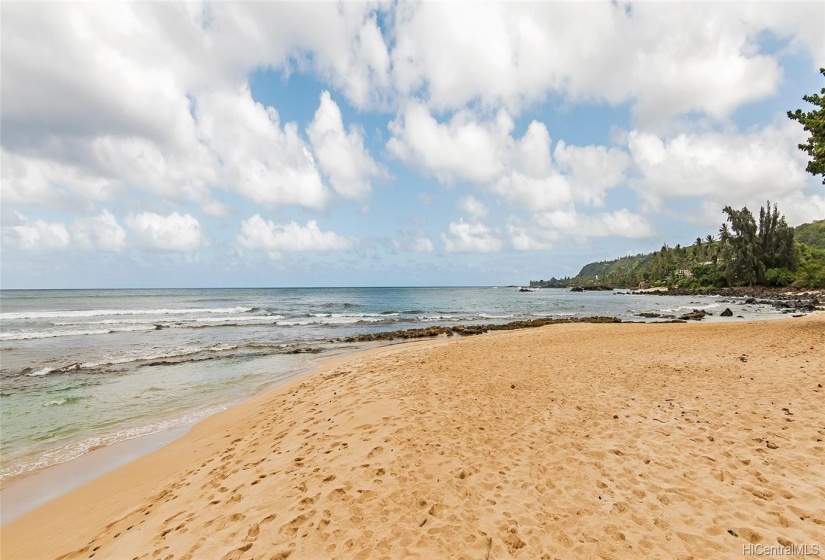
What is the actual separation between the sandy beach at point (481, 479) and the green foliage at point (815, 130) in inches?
488

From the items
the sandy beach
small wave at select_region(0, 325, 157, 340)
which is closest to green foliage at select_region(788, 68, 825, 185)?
the sandy beach

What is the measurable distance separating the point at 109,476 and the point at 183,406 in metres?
4.52

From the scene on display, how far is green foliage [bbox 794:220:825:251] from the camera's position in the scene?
136 m

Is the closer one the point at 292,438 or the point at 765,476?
the point at 765,476

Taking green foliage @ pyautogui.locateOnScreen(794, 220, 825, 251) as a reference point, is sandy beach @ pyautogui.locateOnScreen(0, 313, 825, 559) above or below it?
below

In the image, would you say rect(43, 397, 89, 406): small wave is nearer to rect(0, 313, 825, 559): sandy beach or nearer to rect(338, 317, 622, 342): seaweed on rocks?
rect(0, 313, 825, 559): sandy beach

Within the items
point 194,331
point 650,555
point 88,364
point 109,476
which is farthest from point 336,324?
point 650,555

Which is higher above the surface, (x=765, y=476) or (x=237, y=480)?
(x=765, y=476)

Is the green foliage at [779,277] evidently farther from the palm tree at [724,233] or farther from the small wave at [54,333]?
the small wave at [54,333]

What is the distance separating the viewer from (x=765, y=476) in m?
4.91

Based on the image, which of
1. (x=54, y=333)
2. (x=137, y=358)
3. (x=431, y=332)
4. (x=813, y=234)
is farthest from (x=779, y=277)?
(x=813, y=234)

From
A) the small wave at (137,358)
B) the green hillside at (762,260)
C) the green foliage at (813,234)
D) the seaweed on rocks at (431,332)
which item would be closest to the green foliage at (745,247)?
the green hillside at (762,260)

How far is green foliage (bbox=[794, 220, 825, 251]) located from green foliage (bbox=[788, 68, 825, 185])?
16854 cm

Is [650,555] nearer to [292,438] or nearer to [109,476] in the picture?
[292,438]
